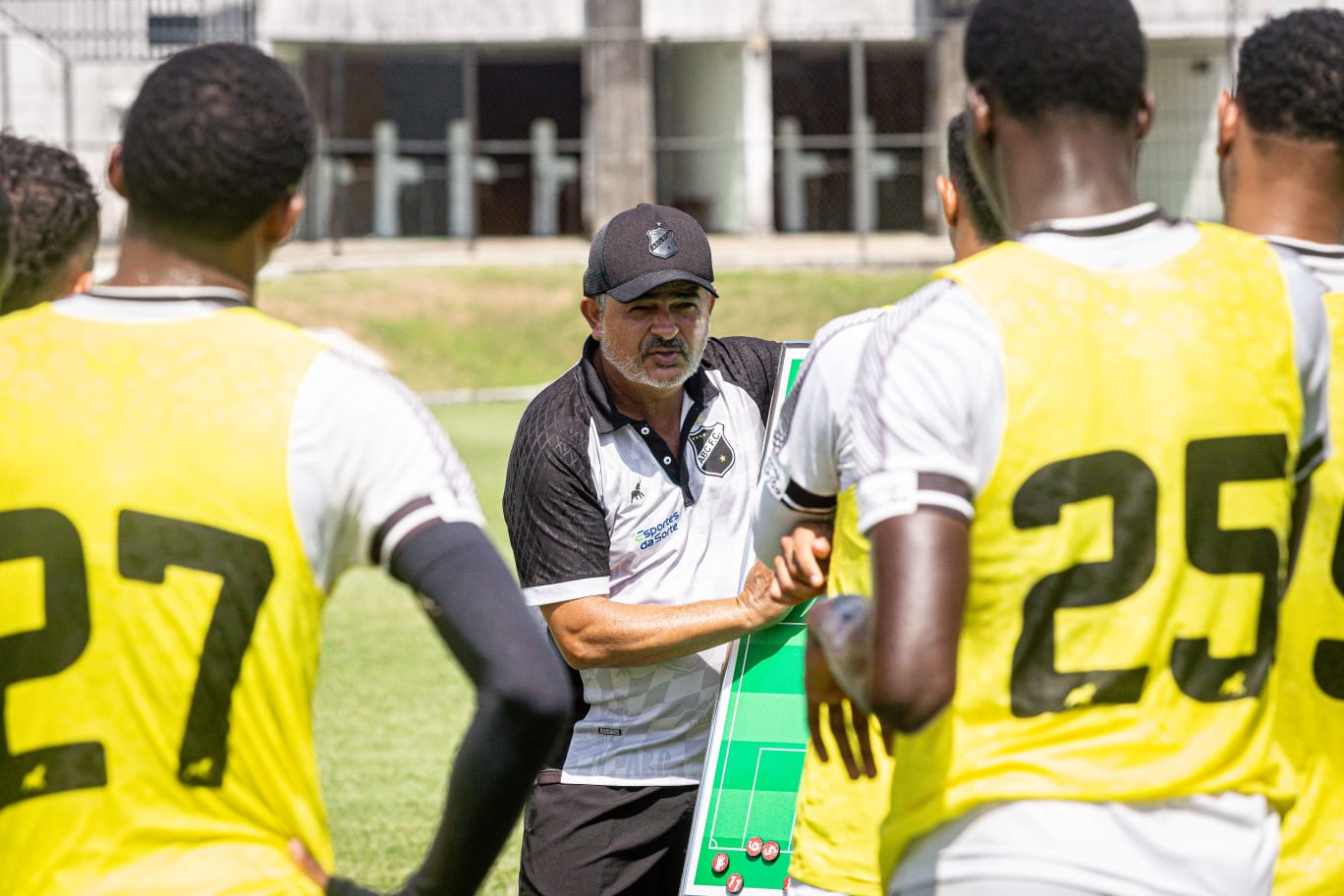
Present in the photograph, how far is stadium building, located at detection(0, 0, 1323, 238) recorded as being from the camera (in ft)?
92.0

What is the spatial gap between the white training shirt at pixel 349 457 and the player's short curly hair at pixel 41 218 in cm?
76

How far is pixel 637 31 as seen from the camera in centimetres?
2877

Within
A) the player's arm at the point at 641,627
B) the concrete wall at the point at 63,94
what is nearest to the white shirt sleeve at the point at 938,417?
the player's arm at the point at 641,627

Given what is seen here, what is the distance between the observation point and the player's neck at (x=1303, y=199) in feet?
9.90

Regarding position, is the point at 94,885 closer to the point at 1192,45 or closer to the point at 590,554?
the point at 590,554

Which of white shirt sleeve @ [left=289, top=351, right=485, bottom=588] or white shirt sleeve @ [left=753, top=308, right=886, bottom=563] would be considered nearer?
white shirt sleeve @ [left=289, top=351, right=485, bottom=588]

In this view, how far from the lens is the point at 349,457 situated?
93.4 inches

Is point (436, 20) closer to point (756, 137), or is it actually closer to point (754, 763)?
point (756, 137)

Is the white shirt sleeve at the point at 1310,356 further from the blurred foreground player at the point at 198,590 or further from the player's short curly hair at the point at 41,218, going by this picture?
the player's short curly hair at the point at 41,218

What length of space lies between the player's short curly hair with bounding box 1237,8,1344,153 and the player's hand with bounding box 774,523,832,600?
3.52 feet

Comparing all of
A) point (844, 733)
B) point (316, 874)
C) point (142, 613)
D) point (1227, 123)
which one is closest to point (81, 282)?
point (142, 613)

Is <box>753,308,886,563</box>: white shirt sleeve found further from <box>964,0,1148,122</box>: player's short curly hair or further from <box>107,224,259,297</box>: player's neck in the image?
<box>107,224,259,297</box>: player's neck

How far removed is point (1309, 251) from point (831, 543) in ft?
3.25

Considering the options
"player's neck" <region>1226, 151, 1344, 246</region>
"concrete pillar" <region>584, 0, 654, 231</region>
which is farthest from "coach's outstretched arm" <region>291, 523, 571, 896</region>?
"concrete pillar" <region>584, 0, 654, 231</region>
